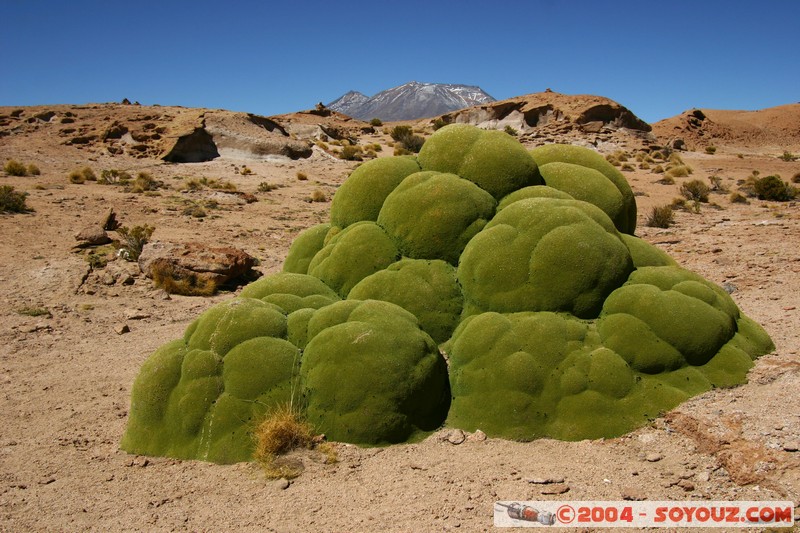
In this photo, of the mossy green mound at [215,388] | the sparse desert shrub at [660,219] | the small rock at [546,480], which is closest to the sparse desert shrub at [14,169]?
the mossy green mound at [215,388]

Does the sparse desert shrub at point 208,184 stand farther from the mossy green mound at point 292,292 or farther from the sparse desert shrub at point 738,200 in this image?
the sparse desert shrub at point 738,200

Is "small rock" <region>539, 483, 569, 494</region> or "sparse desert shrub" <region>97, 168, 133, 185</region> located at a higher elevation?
"sparse desert shrub" <region>97, 168, 133, 185</region>

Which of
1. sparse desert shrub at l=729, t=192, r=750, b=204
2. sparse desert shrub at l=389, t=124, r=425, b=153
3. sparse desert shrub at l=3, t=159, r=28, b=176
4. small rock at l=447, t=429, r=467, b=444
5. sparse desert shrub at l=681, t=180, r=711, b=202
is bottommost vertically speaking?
small rock at l=447, t=429, r=467, b=444

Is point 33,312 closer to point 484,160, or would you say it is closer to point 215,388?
point 215,388

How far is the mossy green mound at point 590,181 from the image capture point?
25.7ft

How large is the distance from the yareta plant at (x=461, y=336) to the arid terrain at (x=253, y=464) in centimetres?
26

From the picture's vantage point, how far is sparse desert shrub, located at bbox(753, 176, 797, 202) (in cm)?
1966

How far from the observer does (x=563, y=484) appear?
4809 millimetres

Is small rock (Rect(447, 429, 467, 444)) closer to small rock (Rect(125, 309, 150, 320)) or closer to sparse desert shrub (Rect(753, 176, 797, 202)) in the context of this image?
small rock (Rect(125, 309, 150, 320))

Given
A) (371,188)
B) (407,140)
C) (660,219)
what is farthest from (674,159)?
(371,188)

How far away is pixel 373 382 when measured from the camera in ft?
18.5

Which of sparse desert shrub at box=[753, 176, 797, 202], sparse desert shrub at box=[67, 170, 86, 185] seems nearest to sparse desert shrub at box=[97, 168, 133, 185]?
sparse desert shrub at box=[67, 170, 86, 185]

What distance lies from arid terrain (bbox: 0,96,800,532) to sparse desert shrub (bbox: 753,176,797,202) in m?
0.61

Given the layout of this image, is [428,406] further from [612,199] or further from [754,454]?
[612,199]
